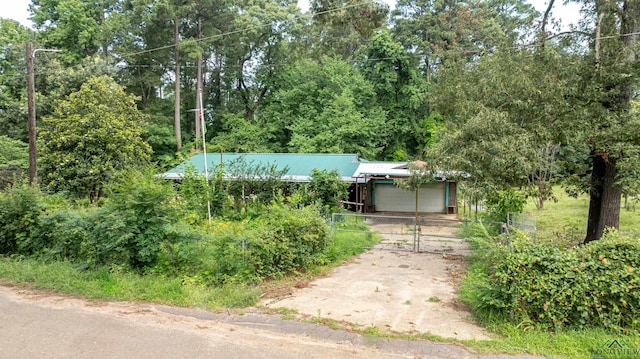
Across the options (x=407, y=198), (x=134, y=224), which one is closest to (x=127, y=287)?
(x=134, y=224)

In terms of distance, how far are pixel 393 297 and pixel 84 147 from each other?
1351 centimetres

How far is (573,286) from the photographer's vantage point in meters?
4.78

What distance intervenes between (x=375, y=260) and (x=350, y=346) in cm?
493

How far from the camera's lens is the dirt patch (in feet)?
17.3

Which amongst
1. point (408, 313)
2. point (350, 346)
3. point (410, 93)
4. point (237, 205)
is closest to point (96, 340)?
point (350, 346)

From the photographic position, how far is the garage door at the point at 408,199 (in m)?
19.5

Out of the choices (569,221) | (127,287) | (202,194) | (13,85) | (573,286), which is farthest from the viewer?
(13,85)

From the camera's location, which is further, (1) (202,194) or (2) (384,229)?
(2) (384,229)

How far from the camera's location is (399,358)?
14.1 feet

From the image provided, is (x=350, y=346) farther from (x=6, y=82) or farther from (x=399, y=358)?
(x=6, y=82)

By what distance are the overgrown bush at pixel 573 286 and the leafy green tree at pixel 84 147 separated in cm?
1377

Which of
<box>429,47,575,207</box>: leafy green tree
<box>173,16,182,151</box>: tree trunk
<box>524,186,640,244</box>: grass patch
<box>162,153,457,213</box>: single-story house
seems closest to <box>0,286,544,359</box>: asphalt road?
<box>429,47,575,207</box>: leafy green tree

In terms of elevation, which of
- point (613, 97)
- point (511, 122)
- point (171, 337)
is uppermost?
point (613, 97)

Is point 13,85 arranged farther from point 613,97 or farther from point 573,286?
point 613,97
